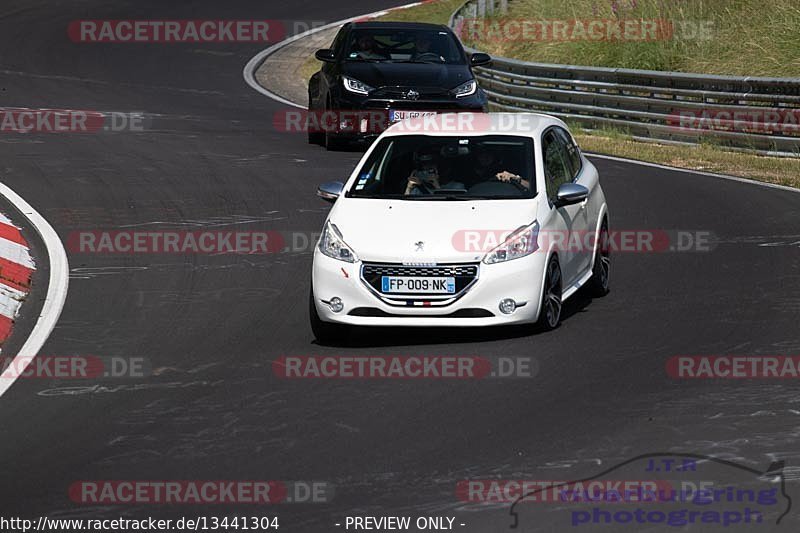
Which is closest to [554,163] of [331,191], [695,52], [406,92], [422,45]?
[331,191]

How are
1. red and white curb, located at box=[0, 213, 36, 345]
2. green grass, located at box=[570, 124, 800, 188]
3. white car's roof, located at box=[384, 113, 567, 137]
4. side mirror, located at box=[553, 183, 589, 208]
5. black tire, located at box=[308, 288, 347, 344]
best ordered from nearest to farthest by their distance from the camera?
black tire, located at box=[308, 288, 347, 344]
side mirror, located at box=[553, 183, 589, 208]
red and white curb, located at box=[0, 213, 36, 345]
white car's roof, located at box=[384, 113, 567, 137]
green grass, located at box=[570, 124, 800, 188]

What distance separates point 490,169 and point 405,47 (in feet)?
35.9

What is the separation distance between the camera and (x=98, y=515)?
725 centimetres

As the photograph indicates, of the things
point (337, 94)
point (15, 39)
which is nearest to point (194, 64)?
point (15, 39)

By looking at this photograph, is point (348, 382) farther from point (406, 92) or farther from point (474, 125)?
point (406, 92)

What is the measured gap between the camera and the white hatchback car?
10805 millimetres

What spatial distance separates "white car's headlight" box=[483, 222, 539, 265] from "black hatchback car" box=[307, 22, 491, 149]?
10.3 meters

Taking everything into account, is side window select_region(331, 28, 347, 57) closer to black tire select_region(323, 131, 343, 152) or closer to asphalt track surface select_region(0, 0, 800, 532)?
black tire select_region(323, 131, 343, 152)

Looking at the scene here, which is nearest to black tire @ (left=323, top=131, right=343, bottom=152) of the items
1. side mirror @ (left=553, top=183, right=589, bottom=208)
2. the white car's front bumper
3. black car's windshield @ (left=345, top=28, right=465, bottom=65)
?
black car's windshield @ (left=345, top=28, right=465, bottom=65)

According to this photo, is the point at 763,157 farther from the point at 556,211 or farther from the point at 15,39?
the point at 15,39

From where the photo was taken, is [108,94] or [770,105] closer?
[770,105]

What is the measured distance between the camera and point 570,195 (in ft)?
37.7

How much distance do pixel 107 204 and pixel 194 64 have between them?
17333 millimetres

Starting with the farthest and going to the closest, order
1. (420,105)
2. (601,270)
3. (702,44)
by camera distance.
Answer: (702,44)
(420,105)
(601,270)
